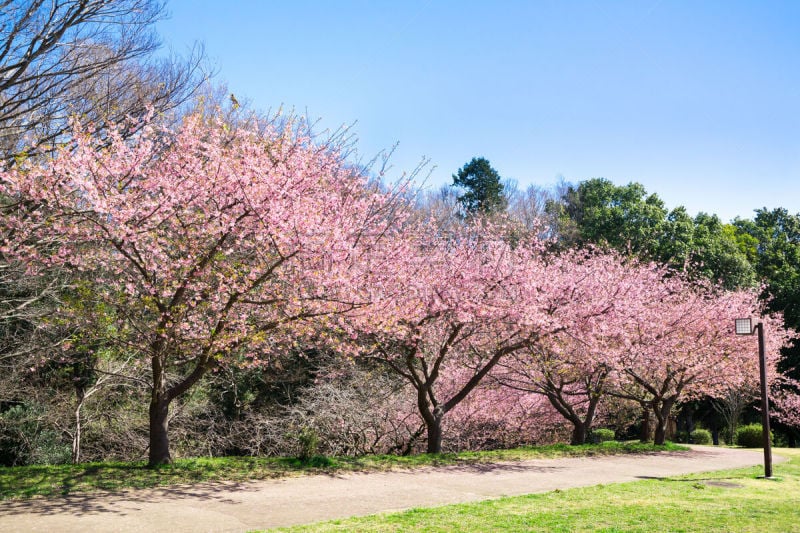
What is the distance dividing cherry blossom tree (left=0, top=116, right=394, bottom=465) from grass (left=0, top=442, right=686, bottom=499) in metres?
0.64

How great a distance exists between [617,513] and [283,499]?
160 inches

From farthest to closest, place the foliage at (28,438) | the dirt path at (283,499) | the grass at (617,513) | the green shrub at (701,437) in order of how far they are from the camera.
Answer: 1. the green shrub at (701,437)
2. the foliage at (28,438)
3. the grass at (617,513)
4. the dirt path at (283,499)

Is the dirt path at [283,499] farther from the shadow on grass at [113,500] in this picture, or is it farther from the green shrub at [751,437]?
the green shrub at [751,437]

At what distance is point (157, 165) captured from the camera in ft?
30.0

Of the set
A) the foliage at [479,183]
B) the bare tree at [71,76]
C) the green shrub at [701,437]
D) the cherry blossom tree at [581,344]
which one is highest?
the foliage at [479,183]

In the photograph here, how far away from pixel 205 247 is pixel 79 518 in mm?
3800

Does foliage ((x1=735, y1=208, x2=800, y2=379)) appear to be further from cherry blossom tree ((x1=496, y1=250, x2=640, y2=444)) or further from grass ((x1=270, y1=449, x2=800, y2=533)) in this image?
grass ((x1=270, y1=449, x2=800, y2=533))

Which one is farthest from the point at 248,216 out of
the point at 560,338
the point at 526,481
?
the point at 560,338

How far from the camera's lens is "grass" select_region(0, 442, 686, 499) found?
303 inches

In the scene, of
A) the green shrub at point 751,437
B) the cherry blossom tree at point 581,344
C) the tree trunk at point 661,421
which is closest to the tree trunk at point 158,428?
the cherry blossom tree at point 581,344

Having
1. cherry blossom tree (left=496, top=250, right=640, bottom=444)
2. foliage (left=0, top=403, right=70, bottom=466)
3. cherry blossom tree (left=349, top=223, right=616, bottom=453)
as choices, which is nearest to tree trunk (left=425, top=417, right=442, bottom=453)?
cherry blossom tree (left=349, top=223, right=616, bottom=453)

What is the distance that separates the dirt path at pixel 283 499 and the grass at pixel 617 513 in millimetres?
497

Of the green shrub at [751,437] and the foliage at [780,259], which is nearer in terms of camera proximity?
the green shrub at [751,437]

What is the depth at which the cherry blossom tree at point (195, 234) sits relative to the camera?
8.04 metres
